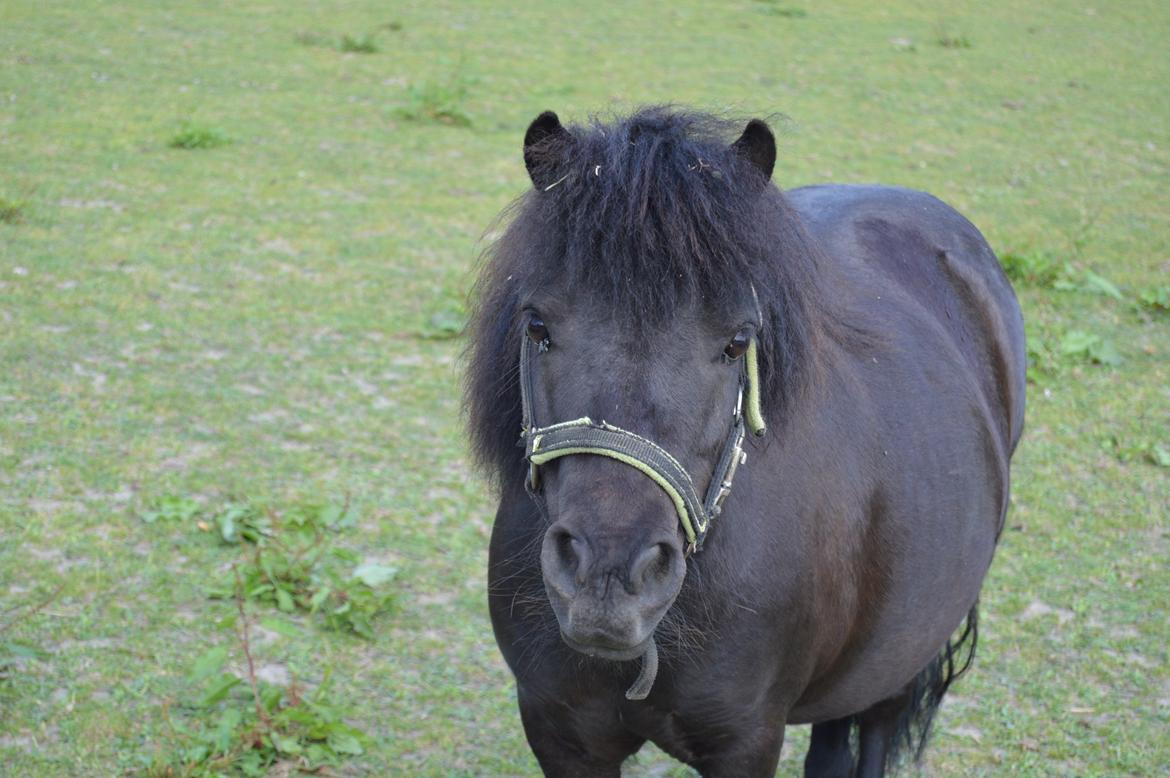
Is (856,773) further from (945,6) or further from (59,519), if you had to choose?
(945,6)

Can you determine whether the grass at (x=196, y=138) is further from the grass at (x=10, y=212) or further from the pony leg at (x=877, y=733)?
the pony leg at (x=877, y=733)

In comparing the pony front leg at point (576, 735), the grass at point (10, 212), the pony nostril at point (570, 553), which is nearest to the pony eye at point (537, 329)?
the pony nostril at point (570, 553)

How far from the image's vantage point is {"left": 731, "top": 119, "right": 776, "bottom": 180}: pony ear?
2.27 m

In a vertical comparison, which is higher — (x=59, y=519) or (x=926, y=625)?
(x=926, y=625)

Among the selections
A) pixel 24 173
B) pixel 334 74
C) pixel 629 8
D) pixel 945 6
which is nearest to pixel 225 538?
pixel 24 173

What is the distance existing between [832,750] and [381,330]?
3824 millimetres

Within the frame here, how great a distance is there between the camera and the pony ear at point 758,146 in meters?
2.27

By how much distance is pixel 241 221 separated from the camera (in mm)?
7824

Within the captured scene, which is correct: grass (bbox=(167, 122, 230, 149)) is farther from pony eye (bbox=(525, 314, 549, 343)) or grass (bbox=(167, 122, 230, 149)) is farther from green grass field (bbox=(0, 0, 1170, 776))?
pony eye (bbox=(525, 314, 549, 343))

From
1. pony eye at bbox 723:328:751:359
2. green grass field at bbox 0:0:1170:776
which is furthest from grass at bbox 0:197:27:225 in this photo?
pony eye at bbox 723:328:751:359

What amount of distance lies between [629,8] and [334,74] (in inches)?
194

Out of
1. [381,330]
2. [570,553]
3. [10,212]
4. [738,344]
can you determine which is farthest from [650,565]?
[10,212]

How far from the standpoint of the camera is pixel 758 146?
7.59 ft

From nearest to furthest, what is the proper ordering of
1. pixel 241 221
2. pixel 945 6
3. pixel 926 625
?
pixel 926 625 → pixel 241 221 → pixel 945 6
